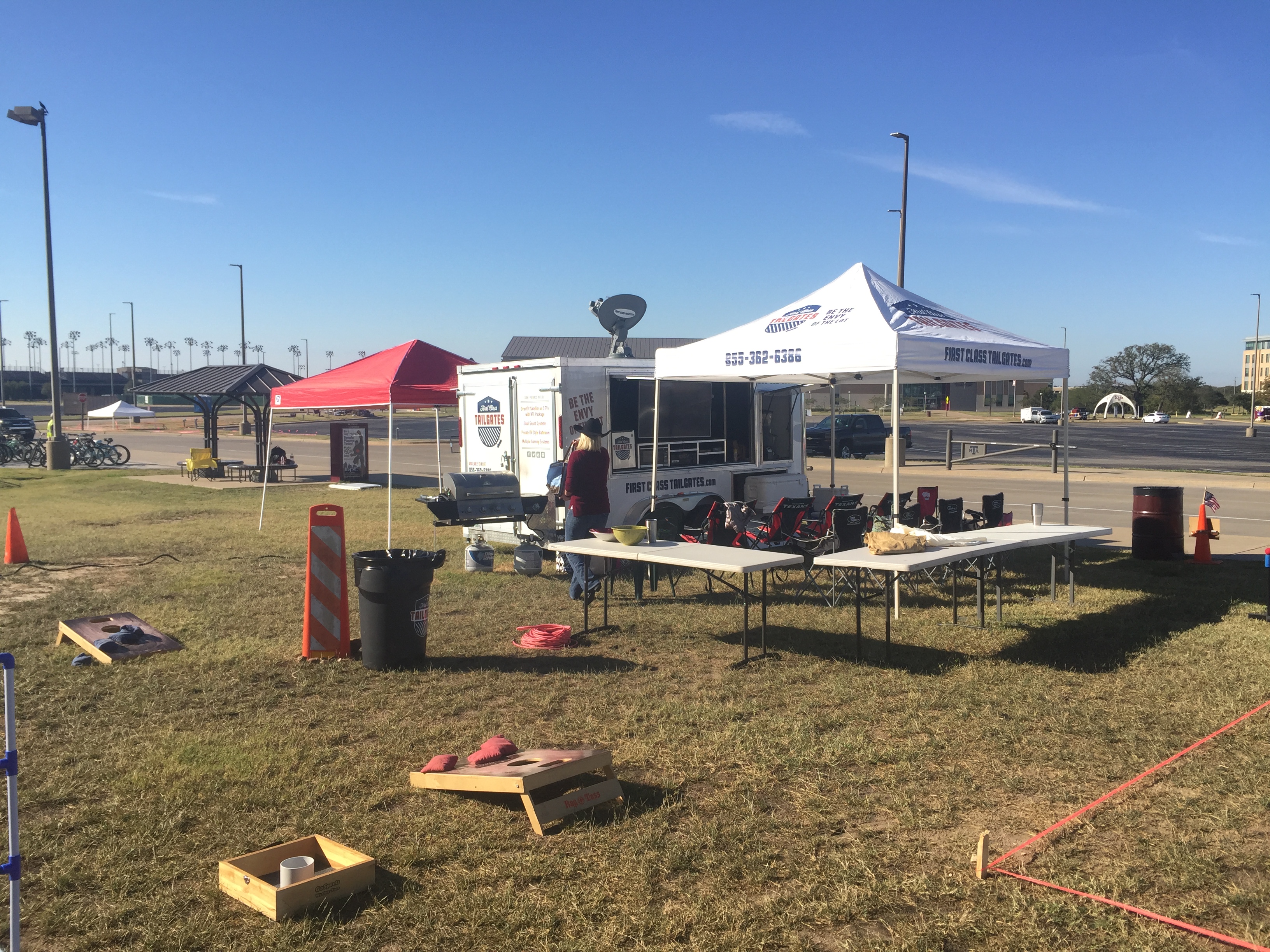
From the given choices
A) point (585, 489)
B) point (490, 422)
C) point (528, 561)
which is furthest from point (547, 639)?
point (490, 422)

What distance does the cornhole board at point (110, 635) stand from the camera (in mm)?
7000

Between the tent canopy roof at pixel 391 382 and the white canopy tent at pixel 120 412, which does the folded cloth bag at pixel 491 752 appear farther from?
the white canopy tent at pixel 120 412

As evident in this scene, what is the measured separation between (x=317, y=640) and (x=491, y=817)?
3190 millimetres

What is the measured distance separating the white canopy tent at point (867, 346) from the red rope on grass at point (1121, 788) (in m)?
2.89

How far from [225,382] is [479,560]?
15.6m

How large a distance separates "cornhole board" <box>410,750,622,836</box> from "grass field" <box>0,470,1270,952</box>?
0.09 meters

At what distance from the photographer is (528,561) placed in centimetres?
1066

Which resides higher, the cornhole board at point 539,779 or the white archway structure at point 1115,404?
the white archway structure at point 1115,404

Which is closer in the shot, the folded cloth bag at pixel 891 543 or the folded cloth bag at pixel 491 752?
the folded cloth bag at pixel 491 752

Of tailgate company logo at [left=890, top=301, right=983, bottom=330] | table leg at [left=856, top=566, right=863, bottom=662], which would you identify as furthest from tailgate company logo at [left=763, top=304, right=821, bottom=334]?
table leg at [left=856, top=566, right=863, bottom=662]

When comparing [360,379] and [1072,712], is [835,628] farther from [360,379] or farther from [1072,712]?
[360,379]

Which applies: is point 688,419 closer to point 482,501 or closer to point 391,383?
point 482,501

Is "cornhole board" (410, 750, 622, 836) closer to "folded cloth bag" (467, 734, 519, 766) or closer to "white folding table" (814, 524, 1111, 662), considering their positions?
"folded cloth bag" (467, 734, 519, 766)

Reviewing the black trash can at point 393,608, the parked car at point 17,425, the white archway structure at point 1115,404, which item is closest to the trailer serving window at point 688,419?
the black trash can at point 393,608
